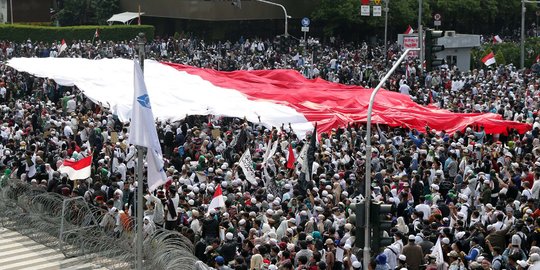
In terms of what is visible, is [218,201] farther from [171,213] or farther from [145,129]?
[145,129]

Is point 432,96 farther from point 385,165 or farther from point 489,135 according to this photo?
point 385,165

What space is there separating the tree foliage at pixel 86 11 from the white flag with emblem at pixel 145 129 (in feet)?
147

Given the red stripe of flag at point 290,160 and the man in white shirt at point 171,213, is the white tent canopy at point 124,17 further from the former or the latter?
the man in white shirt at point 171,213

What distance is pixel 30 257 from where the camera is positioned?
72.8 ft

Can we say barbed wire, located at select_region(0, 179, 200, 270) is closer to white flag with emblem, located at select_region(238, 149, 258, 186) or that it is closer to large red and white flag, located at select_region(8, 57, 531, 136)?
white flag with emblem, located at select_region(238, 149, 258, 186)

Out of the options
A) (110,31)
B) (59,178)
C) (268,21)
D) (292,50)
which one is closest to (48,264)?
(59,178)

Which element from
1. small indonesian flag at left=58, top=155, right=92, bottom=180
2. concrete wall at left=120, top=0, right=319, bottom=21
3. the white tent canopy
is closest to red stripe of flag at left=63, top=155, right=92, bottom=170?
small indonesian flag at left=58, top=155, right=92, bottom=180

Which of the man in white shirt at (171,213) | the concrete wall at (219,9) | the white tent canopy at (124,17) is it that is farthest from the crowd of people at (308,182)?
the concrete wall at (219,9)

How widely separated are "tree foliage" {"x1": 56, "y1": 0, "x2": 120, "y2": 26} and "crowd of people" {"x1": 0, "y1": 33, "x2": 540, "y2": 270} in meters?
21.9

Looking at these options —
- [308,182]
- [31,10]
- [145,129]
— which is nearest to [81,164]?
[308,182]

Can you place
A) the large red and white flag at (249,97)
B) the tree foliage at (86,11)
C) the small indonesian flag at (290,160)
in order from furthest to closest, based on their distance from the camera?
the tree foliage at (86,11) → the large red and white flag at (249,97) → the small indonesian flag at (290,160)

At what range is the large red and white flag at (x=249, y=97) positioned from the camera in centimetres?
3300

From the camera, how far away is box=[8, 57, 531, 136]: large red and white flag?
33000 mm

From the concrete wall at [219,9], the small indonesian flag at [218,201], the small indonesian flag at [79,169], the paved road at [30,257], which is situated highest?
the concrete wall at [219,9]
